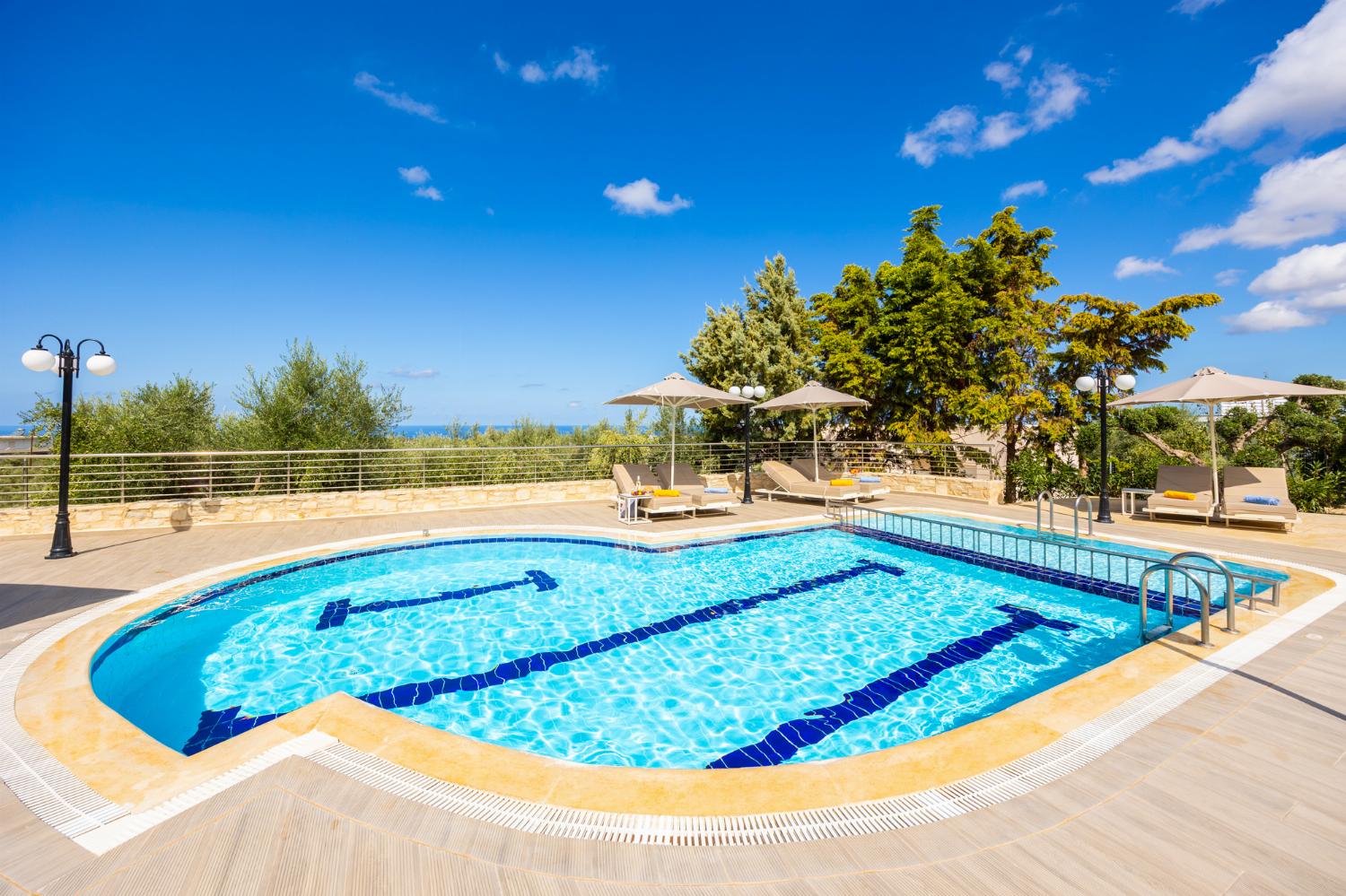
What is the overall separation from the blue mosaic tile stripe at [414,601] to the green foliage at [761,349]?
12949 mm

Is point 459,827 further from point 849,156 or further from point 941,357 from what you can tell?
point 849,156

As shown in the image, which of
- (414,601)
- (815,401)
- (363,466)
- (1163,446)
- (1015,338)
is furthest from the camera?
(1163,446)

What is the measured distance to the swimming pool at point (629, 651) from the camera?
4.19 metres

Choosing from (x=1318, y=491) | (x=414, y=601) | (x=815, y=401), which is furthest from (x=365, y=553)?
(x=1318, y=491)

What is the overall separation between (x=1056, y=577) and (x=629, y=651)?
19.8 feet

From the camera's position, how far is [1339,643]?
439cm

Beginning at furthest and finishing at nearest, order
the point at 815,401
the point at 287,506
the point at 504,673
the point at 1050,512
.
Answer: the point at 815,401 < the point at 287,506 < the point at 1050,512 < the point at 504,673

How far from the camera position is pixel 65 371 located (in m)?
7.95

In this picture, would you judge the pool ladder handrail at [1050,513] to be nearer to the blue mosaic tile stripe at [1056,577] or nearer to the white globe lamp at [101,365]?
the blue mosaic tile stripe at [1056,577]

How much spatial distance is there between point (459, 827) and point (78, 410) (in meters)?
20.9

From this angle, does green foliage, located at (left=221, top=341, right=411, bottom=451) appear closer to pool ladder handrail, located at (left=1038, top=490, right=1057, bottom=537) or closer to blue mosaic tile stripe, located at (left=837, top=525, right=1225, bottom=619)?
blue mosaic tile stripe, located at (left=837, top=525, right=1225, bottom=619)

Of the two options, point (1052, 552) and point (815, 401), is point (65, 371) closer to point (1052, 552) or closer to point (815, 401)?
point (815, 401)

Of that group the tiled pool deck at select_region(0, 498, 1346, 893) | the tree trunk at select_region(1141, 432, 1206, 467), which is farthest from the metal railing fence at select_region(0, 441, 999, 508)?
the tree trunk at select_region(1141, 432, 1206, 467)

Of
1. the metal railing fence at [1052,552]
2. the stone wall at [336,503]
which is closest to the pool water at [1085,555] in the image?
the metal railing fence at [1052,552]
